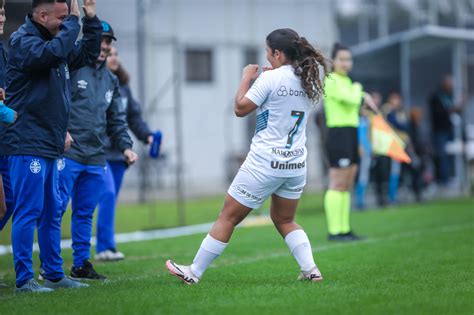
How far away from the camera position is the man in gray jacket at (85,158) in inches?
313

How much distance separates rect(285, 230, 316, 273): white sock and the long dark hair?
109 centimetres

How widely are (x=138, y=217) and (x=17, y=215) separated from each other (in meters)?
9.92

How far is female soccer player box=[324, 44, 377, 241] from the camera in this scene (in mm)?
11055

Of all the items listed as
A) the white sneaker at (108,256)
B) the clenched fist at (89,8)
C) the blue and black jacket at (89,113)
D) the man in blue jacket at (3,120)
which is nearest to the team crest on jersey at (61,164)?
the blue and black jacket at (89,113)

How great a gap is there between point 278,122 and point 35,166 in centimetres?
186

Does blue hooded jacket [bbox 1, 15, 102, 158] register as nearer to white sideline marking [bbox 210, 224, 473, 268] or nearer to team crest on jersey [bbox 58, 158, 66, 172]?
team crest on jersey [bbox 58, 158, 66, 172]

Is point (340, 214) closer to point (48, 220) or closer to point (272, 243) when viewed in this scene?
point (272, 243)

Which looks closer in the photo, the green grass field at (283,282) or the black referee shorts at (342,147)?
the green grass field at (283,282)

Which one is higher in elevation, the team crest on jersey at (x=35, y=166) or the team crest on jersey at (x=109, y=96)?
the team crest on jersey at (x=109, y=96)

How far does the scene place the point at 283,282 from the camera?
7203 millimetres

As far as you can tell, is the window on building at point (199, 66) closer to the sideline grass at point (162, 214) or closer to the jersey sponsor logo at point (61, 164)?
the sideline grass at point (162, 214)

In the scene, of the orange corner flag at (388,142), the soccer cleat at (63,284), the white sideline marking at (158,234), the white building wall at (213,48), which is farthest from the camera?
the white building wall at (213,48)

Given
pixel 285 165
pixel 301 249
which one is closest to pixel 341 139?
pixel 301 249

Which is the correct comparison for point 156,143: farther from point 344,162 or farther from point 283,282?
point 283,282
